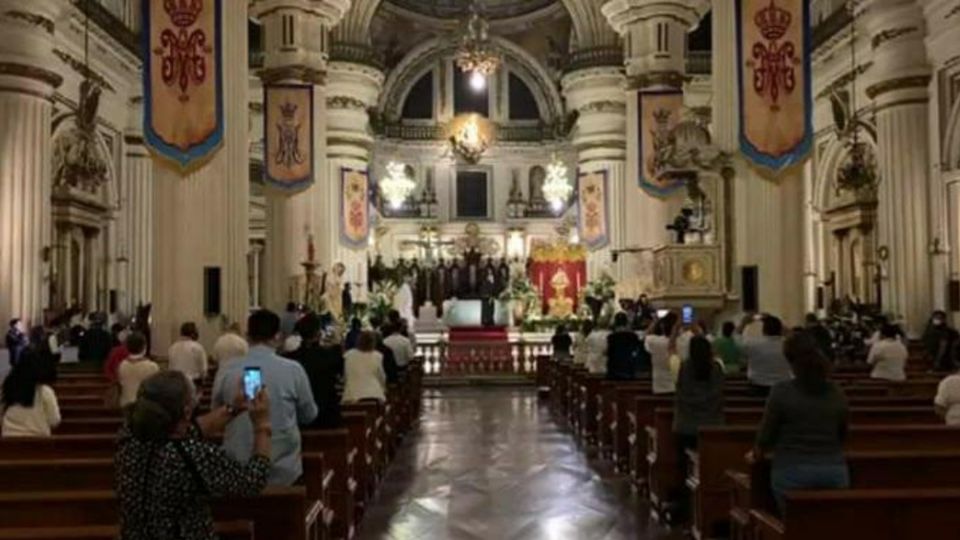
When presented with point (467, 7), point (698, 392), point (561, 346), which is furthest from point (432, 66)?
point (698, 392)

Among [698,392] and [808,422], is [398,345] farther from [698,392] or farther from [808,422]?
[808,422]

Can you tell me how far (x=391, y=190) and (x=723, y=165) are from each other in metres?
25.2

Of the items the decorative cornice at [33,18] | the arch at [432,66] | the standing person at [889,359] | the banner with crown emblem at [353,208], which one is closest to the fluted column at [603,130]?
the banner with crown emblem at [353,208]

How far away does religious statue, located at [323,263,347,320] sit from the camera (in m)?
22.1

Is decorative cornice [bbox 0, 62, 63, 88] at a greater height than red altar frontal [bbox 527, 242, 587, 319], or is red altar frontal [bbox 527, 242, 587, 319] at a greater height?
decorative cornice [bbox 0, 62, 63, 88]

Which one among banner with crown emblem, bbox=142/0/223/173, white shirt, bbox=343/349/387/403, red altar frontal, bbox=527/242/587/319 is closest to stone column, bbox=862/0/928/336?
white shirt, bbox=343/349/387/403

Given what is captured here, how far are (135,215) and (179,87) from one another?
1245cm

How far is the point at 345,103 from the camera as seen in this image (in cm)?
3120

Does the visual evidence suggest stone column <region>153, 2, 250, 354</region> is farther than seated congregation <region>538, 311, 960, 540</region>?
Yes

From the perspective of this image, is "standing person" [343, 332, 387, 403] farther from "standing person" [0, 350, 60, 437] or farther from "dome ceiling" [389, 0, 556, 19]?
"dome ceiling" [389, 0, 556, 19]

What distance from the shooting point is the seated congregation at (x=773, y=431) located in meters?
4.96

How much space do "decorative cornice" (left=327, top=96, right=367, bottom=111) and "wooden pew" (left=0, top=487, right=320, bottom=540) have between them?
2644 cm

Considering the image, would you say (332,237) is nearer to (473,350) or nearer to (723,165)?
(473,350)

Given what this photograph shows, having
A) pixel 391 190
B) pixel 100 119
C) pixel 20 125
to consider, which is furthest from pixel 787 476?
pixel 391 190
